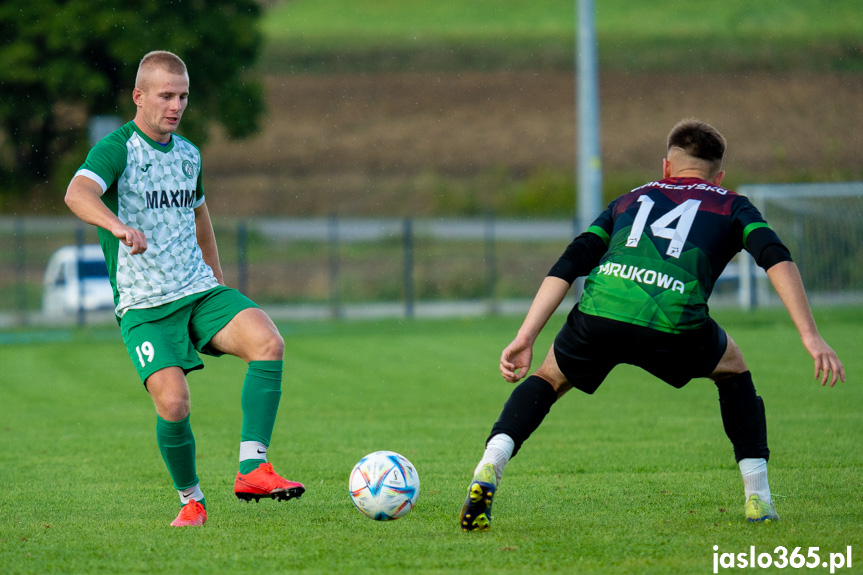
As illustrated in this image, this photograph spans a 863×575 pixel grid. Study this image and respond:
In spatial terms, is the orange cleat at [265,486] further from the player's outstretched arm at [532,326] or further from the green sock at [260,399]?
the player's outstretched arm at [532,326]

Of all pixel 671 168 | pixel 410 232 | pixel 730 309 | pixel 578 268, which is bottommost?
pixel 730 309

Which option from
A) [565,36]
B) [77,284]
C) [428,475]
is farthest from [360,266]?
[565,36]

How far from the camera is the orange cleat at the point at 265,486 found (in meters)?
4.55

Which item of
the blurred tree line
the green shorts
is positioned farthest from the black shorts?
the blurred tree line

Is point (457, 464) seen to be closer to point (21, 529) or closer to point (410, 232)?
point (21, 529)

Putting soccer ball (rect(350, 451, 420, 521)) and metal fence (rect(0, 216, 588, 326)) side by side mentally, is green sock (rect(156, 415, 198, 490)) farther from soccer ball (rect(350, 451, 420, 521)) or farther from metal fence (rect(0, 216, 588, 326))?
metal fence (rect(0, 216, 588, 326))

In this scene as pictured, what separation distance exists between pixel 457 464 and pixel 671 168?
2.48 metres

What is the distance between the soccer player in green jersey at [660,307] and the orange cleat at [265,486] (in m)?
0.73

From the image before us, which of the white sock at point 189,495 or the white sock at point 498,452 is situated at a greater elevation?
the white sock at point 498,452

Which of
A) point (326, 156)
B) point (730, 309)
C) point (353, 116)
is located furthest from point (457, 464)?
point (353, 116)

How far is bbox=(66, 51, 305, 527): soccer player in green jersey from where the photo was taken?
4781 millimetres

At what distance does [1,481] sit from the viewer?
239 inches

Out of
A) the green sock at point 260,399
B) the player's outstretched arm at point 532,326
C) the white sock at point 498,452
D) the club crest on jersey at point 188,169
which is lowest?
the white sock at point 498,452

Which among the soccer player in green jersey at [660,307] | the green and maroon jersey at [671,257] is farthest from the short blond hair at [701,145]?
the green and maroon jersey at [671,257]
